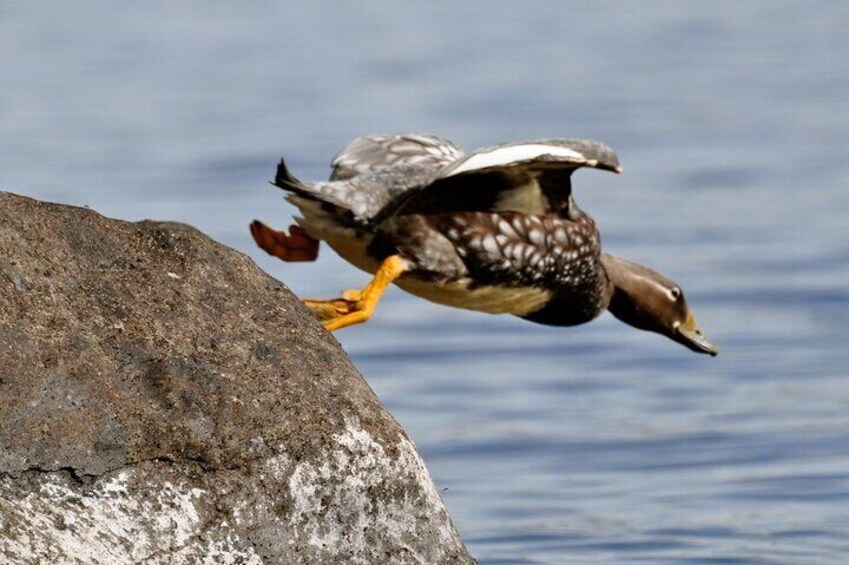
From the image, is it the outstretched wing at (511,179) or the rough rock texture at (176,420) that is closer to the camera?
the rough rock texture at (176,420)

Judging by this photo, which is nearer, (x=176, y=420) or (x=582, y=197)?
(x=176, y=420)

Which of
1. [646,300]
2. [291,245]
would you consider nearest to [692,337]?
[646,300]

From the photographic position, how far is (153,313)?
15.7 ft

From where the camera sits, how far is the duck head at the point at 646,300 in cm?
858

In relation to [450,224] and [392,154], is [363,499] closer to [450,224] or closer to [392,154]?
[450,224]

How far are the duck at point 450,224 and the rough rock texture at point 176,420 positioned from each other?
147cm

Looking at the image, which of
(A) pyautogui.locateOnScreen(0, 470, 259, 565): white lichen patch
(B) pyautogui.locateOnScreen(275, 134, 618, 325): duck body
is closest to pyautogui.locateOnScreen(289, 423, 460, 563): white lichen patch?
(A) pyautogui.locateOnScreen(0, 470, 259, 565): white lichen patch

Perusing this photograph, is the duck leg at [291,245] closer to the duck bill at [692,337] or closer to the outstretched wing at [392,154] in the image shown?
the outstretched wing at [392,154]

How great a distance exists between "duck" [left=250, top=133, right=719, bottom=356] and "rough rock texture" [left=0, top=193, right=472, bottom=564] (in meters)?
1.47

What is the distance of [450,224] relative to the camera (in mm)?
7066

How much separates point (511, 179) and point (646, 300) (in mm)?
1695

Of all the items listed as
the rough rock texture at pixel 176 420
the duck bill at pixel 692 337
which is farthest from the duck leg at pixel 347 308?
the duck bill at pixel 692 337

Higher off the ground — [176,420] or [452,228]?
[452,228]

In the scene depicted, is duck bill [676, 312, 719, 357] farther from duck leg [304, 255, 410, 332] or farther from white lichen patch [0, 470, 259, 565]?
white lichen patch [0, 470, 259, 565]
